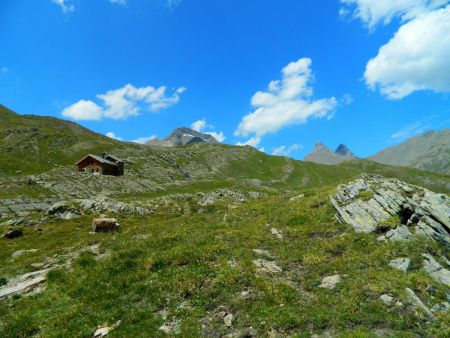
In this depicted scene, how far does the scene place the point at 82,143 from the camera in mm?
149625

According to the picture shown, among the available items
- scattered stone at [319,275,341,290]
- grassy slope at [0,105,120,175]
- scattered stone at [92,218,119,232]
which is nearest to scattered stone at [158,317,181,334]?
scattered stone at [319,275,341,290]

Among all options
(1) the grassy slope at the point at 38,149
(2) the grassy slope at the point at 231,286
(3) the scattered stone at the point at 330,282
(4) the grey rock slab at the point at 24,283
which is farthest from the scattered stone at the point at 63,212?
(1) the grassy slope at the point at 38,149

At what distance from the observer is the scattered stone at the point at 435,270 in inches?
711

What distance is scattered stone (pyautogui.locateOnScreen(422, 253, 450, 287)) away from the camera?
18.1 metres

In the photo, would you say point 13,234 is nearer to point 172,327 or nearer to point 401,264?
point 172,327

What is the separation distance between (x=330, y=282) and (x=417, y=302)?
167 inches

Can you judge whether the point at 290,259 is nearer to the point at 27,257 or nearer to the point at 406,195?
the point at 406,195

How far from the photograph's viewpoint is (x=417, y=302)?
15.9 metres

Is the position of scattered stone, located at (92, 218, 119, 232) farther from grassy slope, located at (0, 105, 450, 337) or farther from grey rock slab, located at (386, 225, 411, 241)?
grey rock slab, located at (386, 225, 411, 241)

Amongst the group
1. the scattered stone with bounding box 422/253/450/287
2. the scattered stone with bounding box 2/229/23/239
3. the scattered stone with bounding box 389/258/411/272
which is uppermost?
the scattered stone with bounding box 2/229/23/239

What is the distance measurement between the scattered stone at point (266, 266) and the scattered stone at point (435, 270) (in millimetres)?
8026

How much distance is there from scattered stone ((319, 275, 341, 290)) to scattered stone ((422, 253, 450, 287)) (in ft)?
15.9

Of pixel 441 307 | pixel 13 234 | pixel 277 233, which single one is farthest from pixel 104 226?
pixel 441 307

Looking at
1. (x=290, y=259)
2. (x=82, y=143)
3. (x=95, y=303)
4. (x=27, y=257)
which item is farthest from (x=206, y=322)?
(x=82, y=143)
